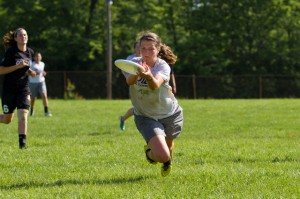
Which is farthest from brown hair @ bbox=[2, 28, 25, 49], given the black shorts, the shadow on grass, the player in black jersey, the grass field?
the shadow on grass

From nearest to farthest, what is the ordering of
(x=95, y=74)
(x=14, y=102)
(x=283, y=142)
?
(x=14, y=102)
(x=283, y=142)
(x=95, y=74)

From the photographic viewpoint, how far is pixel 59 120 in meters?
15.8

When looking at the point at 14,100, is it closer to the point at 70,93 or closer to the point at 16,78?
the point at 16,78

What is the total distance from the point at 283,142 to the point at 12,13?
115 ft

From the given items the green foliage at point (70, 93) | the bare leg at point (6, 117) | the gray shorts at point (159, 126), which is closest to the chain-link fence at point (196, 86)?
the green foliage at point (70, 93)

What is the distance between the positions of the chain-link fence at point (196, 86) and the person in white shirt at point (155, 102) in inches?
1194

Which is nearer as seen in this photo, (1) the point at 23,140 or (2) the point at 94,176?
(2) the point at 94,176

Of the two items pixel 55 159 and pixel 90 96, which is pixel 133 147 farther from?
pixel 90 96

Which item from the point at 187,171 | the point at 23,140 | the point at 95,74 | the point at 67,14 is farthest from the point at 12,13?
the point at 187,171

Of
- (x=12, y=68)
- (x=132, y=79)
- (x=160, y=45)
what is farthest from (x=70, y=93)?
(x=132, y=79)

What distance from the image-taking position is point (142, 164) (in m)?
7.79

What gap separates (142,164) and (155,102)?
1.25 meters

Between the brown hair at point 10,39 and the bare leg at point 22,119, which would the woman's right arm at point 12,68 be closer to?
the brown hair at point 10,39

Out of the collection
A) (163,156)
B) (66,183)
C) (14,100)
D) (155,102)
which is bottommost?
(66,183)
